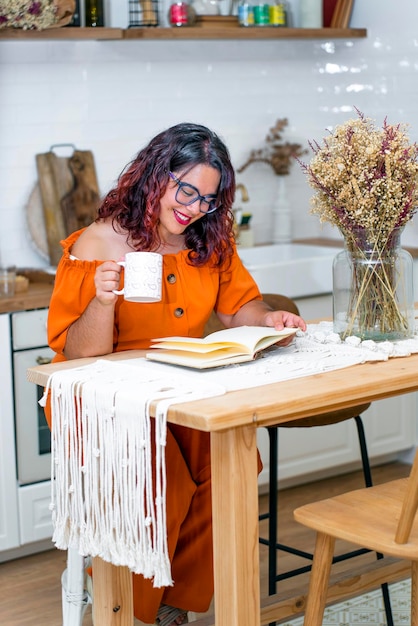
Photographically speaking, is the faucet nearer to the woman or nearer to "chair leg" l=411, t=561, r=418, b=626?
the woman

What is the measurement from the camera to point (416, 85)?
4398mm

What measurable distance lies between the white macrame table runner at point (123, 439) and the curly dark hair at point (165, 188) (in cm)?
46

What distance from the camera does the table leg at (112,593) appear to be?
2422mm

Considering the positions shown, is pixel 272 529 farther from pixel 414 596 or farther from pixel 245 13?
pixel 245 13

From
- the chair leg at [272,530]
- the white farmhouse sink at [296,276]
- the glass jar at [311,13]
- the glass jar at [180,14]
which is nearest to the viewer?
the chair leg at [272,530]

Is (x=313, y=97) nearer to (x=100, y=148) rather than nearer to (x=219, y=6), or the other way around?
Answer: (x=219, y=6)

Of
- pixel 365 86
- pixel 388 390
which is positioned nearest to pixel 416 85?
pixel 365 86

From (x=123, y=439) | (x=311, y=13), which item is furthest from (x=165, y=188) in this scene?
(x=311, y=13)

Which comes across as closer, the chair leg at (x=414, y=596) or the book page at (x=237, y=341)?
the book page at (x=237, y=341)

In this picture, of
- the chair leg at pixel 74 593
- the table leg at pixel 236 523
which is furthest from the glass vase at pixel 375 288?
the chair leg at pixel 74 593

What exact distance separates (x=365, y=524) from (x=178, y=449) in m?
0.63

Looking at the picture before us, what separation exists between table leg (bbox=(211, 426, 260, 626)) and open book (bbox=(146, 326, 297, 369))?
26 cm

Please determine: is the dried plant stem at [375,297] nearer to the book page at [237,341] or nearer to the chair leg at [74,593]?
the book page at [237,341]

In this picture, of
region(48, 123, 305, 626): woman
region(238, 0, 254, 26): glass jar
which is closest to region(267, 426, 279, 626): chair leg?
region(48, 123, 305, 626): woman
